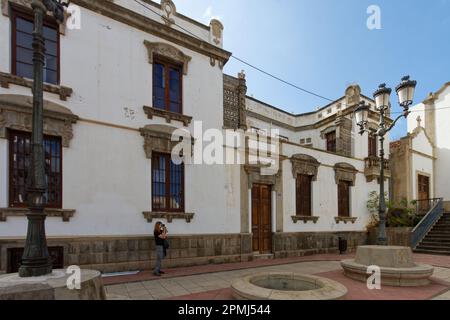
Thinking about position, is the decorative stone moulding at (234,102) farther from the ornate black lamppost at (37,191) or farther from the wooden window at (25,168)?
the ornate black lamppost at (37,191)

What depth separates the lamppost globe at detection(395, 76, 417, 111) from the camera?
8.21 metres

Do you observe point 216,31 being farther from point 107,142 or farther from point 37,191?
point 37,191

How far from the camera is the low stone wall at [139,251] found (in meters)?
7.79

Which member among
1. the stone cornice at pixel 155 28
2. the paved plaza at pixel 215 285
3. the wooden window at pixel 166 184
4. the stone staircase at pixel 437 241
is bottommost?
the stone staircase at pixel 437 241

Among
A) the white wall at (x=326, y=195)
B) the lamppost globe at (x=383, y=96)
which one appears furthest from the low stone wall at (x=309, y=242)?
the lamppost globe at (x=383, y=96)

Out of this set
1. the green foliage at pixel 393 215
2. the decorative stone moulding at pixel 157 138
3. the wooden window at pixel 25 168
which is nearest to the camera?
the wooden window at pixel 25 168

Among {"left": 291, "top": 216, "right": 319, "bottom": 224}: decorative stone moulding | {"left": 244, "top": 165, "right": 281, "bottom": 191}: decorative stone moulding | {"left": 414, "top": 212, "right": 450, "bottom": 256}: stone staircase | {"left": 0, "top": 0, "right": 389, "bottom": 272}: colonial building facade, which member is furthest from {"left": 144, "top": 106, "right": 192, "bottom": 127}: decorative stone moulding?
{"left": 414, "top": 212, "right": 450, "bottom": 256}: stone staircase

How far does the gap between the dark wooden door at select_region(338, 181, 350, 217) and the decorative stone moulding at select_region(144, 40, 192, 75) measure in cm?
1014

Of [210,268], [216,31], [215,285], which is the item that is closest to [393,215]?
[210,268]

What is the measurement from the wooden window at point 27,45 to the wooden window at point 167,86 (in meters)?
3.02

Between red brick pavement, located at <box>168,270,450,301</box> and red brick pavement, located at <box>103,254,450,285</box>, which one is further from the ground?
red brick pavement, located at <box>168,270,450,301</box>

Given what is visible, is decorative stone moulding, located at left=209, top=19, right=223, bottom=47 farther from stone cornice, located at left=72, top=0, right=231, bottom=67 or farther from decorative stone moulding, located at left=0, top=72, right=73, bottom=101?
decorative stone moulding, located at left=0, top=72, right=73, bottom=101
